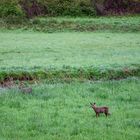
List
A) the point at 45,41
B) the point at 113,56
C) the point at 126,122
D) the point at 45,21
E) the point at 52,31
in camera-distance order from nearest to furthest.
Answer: the point at 126,122 → the point at 113,56 → the point at 45,41 → the point at 52,31 → the point at 45,21

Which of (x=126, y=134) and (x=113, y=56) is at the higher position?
(x=126, y=134)

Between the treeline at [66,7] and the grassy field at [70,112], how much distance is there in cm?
3204

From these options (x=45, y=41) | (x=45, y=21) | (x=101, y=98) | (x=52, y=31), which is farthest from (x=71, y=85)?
(x=45, y=21)

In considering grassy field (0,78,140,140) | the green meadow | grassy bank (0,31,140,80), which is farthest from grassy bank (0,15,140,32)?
grassy field (0,78,140,140)

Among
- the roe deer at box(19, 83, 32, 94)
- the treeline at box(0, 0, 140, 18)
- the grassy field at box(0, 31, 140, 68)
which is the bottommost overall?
the treeline at box(0, 0, 140, 18)

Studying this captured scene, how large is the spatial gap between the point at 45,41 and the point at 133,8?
2286 centimetres

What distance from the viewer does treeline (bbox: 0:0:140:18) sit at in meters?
50.0

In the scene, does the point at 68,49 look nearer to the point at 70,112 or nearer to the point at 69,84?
the point at 69,84

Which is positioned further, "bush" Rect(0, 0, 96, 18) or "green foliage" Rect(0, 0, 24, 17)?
"bush" Rect(0, 0, 96, 18)

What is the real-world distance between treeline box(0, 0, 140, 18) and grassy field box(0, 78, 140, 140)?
32042 mm

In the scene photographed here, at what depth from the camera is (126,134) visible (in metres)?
11.5

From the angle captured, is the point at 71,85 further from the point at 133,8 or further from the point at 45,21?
the point at 133,8

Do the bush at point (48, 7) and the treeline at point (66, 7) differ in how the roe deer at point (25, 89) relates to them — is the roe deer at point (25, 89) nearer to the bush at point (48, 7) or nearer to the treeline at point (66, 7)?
the treeline at point (66, 7)

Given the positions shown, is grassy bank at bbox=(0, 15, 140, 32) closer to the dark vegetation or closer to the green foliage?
the green foliage
